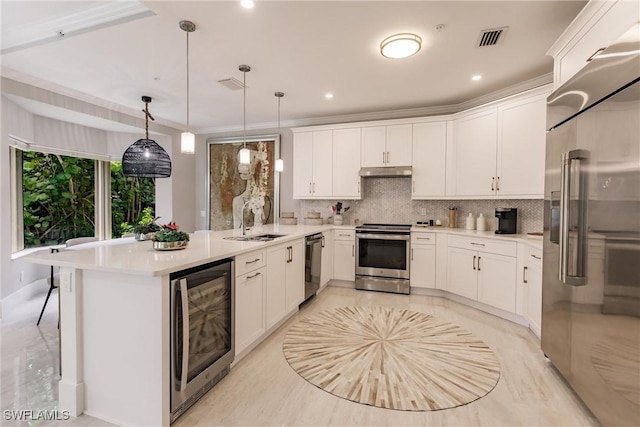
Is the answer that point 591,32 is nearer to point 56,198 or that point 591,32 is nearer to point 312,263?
point 312,263

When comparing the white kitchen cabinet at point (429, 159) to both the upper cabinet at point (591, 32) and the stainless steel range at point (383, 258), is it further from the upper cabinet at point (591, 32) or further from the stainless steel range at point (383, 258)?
the upper cabinet at point (591, 32)

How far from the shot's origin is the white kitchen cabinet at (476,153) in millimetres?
3752

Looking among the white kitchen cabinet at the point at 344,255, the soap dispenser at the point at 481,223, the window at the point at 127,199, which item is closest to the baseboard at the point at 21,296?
the window at the point at 127,199

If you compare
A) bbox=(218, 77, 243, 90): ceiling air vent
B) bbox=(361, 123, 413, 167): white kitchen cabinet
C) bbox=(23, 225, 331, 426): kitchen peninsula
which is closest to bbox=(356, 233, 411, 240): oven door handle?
bbox=(361, 123, 413, 167): white kitchen cabinet

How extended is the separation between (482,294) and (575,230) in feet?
6.49

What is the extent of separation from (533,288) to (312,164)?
11.0ft

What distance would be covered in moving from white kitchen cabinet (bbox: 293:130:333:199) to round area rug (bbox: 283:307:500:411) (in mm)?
2184

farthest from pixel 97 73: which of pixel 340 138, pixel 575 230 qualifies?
pixel 575 230

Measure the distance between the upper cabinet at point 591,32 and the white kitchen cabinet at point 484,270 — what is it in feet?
5.80

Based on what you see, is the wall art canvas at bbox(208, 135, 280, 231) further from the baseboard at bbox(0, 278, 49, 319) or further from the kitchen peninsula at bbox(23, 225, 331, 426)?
the kitchen peninsula at bbox(23, 225, 331, 426)

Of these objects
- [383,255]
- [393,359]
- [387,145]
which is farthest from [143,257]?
[387,145]

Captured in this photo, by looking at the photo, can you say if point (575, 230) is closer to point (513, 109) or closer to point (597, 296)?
point (597, 296)

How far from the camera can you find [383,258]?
4332mm

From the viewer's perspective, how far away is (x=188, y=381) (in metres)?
1.83
